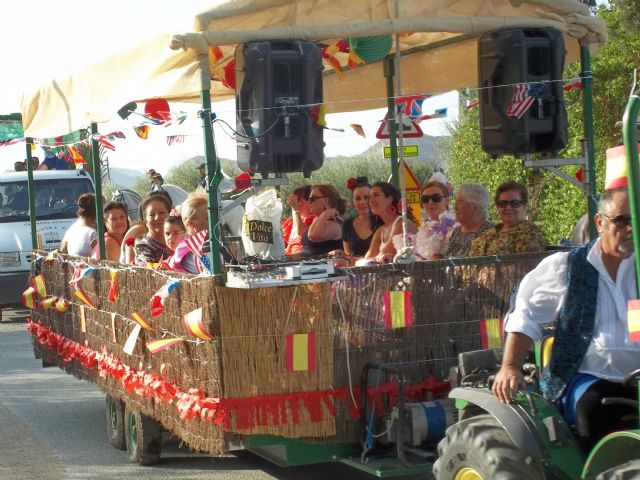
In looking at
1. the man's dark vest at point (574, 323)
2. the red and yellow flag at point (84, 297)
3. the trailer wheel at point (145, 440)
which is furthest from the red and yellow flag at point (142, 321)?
the man's dark vest at point (574, 323)

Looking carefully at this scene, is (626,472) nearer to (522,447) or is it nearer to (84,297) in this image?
(522,447)

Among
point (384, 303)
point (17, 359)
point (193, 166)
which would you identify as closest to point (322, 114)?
point (384, 303)

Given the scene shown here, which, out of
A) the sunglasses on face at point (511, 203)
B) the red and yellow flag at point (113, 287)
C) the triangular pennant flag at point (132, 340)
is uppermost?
the sunglasses on face at point (511, 203)

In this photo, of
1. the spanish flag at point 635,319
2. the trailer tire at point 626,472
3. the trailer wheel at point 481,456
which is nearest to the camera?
the spanish flag at point 635,319

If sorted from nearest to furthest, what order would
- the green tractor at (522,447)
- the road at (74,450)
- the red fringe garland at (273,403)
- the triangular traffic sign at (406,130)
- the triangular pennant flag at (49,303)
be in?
the green tractor at (522,447) → the red fringe garland at (273,403) → the road at (74,450) → the triangular traffic sign at (406,130) → the triangular pennant flag at (49,303)

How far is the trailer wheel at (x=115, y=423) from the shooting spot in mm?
8695

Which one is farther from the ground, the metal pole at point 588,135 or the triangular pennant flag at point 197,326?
the metal pole at point 588,135

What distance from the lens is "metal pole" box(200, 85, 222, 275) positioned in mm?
6262

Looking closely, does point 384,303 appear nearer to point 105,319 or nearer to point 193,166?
point 105,319

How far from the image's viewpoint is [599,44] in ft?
24.5

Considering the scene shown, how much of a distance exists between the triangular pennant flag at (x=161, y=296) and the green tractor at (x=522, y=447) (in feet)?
7.44

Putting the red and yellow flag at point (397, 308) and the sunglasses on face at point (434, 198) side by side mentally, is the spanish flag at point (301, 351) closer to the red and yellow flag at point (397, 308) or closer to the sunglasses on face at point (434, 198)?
the red and yellow flag at point (397, 308)

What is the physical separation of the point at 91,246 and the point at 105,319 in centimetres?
199

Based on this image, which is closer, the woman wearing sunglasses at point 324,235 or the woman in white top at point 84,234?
the woman wearing sunglasses at point 324,235
